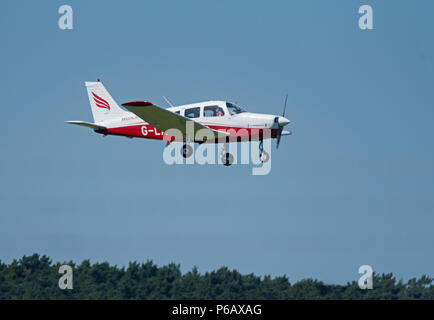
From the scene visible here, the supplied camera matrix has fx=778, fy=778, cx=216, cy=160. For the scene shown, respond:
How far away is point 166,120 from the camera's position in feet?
120

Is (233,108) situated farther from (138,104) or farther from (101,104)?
(101,104)

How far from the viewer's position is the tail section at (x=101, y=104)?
40.8 metres

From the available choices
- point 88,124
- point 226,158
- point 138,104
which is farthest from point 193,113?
point 88,124

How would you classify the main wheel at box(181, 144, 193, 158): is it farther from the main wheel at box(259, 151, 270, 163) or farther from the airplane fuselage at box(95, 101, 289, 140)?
the main wheel at box(259, 151, 270, 163)

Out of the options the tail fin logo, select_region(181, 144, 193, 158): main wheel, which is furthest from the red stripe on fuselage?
the tail fin logo

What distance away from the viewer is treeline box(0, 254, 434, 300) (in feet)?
273

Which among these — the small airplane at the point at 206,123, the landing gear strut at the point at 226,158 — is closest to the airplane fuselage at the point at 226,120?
the small airplane at the point at 206,123

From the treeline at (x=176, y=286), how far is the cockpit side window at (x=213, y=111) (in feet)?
153

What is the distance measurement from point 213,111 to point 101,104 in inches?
284

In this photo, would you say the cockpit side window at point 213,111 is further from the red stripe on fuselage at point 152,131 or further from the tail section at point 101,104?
the tail section at point 101,104
